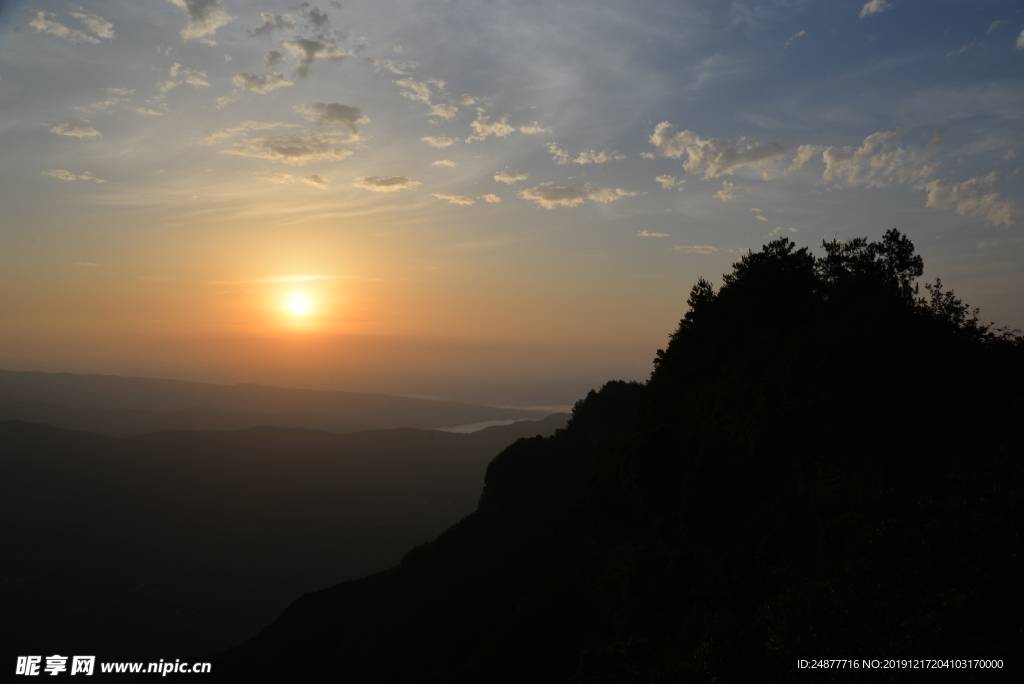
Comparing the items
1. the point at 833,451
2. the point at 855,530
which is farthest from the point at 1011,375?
the point at 855,530

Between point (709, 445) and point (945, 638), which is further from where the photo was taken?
point (709, 445)

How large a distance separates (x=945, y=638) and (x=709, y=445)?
49.3 ft

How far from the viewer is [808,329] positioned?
26609 millimetres

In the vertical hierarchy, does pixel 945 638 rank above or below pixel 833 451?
below

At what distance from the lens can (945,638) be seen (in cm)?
1236

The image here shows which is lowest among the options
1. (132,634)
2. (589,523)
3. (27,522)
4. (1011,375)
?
(132,634)

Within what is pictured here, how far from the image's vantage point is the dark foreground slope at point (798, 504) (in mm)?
13930

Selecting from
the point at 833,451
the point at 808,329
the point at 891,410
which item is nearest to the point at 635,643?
the point at 833,451

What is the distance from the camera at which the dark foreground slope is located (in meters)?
13.9

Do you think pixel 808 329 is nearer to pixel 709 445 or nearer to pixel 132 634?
pixel 709 445

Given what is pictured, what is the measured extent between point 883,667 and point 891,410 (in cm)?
1108

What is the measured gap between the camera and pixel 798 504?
21.5 meters

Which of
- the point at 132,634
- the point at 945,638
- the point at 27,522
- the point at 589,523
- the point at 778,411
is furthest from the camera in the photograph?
the point at 27,522

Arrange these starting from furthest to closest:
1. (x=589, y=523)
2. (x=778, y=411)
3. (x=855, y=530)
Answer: (x=589, y=523)
(x=778, y=411)
(x=855, y=530)
